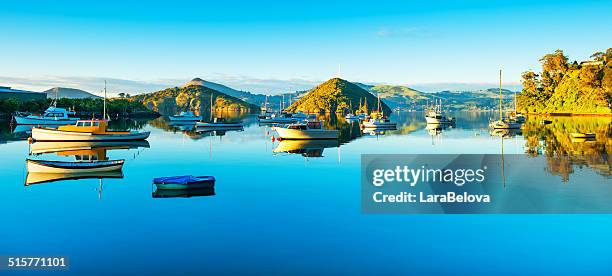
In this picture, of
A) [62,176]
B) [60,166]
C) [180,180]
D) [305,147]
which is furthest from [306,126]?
[180,180]

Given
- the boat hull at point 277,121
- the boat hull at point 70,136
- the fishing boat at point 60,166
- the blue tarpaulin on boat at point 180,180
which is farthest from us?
the boat hull at point 277,121

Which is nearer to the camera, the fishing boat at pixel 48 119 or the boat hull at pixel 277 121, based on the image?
the fishing boat at pixel 48 119

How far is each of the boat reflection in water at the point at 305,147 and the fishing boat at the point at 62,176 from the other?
2370cm

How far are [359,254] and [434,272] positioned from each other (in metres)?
3.11

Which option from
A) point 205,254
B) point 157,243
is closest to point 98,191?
point 157,243

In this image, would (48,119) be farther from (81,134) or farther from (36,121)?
(81,134)

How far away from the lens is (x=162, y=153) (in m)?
59.9

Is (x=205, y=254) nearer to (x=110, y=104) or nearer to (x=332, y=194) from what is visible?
(x=332, y=194)

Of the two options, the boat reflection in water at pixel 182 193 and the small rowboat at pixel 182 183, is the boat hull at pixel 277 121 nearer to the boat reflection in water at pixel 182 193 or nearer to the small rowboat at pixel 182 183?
the small rowboat at pixel 182 183

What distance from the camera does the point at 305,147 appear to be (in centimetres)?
6756

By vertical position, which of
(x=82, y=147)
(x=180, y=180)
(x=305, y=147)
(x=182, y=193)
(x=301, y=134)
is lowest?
(x=182, y=193)

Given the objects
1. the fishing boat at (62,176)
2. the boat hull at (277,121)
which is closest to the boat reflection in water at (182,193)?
the fishing boat at (62,176)

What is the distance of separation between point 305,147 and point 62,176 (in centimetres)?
3481

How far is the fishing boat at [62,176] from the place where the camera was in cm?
3678
